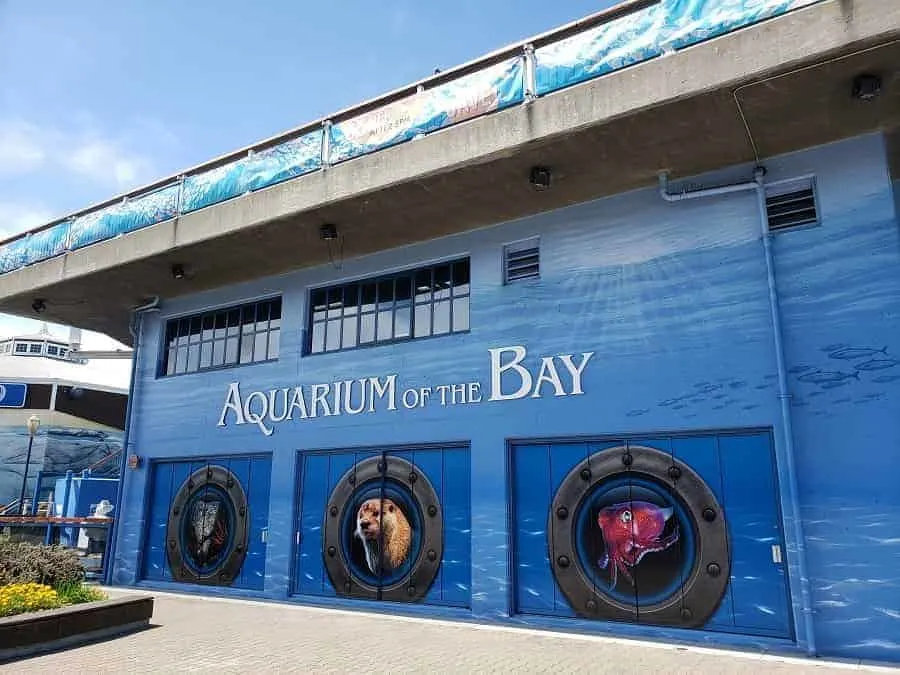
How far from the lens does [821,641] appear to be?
317 inches

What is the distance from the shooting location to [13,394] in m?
33.4

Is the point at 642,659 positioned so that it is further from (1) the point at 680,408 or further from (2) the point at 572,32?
(2) the point at 572,32

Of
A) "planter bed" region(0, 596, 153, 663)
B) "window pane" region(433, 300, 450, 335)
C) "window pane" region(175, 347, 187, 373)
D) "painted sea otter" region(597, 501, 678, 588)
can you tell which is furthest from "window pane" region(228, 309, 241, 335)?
"painted sea otter" region(597, 501, 678, 588)

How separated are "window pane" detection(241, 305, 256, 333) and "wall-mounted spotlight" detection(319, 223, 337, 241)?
314cm

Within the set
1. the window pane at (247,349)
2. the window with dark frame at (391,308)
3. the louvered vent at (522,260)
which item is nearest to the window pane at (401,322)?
the window with dark frame at (391,308)

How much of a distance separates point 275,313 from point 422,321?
12.2 ft

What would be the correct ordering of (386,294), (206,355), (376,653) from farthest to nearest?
(206,355) → (386,294) → (376,653)

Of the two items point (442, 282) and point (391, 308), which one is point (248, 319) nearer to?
point (391, 308)

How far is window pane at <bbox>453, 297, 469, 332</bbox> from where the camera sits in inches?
461

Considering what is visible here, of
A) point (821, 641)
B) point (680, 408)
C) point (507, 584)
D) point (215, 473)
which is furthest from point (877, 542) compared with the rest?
point (215, 473)

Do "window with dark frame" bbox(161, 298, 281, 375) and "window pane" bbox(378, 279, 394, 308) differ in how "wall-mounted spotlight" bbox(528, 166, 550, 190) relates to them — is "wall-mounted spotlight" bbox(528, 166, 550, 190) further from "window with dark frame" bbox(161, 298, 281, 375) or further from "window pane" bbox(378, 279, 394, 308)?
"window with dark frame" bbox(161, 298, 281, 375)

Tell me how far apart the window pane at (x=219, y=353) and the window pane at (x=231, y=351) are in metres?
0.12

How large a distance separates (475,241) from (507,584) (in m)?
5.38

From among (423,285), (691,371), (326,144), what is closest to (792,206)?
(691,371)
